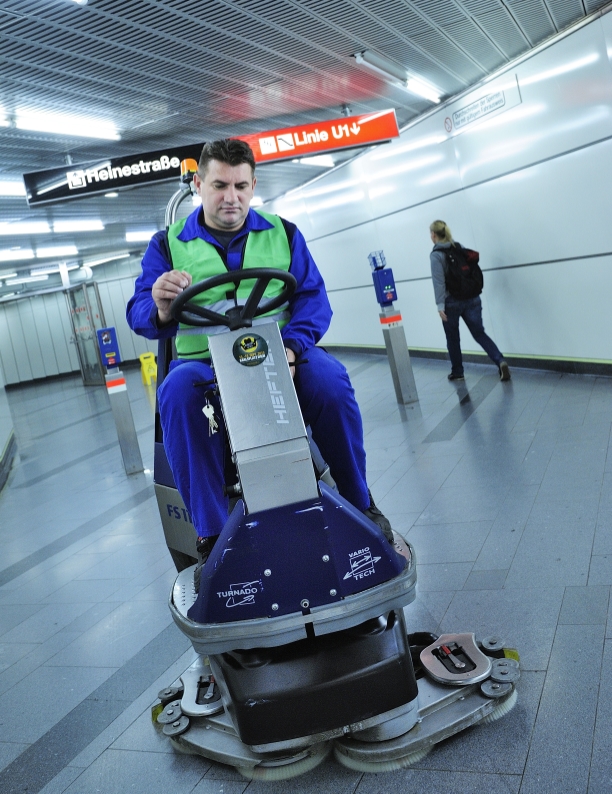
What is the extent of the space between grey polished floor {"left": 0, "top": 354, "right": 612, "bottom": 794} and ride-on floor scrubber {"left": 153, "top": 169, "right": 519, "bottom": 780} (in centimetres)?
8

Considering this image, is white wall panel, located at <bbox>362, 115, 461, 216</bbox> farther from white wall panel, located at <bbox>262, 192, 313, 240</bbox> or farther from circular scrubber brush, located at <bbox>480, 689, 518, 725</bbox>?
circular scrubber brush, located at <bbox>480, 689, 518, 725</bbox>

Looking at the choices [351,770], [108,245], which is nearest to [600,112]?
[351,770]

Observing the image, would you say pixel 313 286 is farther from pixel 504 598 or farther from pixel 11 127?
pixel 11 127

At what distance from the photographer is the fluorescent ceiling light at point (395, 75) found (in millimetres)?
6914

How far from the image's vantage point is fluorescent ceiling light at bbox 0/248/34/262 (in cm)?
1573

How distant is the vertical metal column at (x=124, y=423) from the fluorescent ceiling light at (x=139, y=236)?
10.1 meters

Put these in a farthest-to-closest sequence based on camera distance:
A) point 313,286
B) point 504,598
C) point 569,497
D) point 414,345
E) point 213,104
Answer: point 414,345, point 213,104, point 569,497, point 504,598, point 313,286

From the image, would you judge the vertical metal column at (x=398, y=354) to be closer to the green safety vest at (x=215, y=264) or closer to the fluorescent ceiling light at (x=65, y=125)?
the fluorescent ceiling light at (x=65, y=125)

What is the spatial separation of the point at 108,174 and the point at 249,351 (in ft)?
18.6

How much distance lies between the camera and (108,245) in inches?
744

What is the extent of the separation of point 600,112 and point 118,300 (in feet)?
64.0

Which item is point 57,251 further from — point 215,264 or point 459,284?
point 215,264

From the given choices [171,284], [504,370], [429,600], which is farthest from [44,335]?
[171,284]

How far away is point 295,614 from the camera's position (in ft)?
6.73
